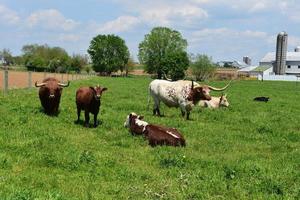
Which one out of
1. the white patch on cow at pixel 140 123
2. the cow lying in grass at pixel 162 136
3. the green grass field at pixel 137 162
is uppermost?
the white patch on cow at pixel 140 123

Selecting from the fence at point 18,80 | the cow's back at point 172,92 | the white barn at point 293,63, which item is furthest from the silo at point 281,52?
the cow's back at point 172,92

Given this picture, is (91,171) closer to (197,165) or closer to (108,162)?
(108,162)

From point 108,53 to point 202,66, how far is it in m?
28.5

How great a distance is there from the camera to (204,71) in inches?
5261

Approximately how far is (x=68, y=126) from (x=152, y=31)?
129357 millimetres

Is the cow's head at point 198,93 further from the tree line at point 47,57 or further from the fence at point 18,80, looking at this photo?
the tree line at point 47,57

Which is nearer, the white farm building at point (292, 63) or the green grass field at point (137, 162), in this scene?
the green grass field at point (137, 162)

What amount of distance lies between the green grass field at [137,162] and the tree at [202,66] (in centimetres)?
11765

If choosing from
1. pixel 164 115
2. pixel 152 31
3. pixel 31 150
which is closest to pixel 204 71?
pixel 152 31

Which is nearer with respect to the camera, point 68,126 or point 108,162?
point 108,162

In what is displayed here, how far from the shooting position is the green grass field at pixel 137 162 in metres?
7.80


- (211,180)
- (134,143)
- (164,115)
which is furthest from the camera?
(164,115)

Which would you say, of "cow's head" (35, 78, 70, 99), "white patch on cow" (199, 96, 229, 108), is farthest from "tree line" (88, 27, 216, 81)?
"cow's head" (35, 78, 70, 99)

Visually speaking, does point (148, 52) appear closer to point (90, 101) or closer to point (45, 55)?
point (45, 55)
